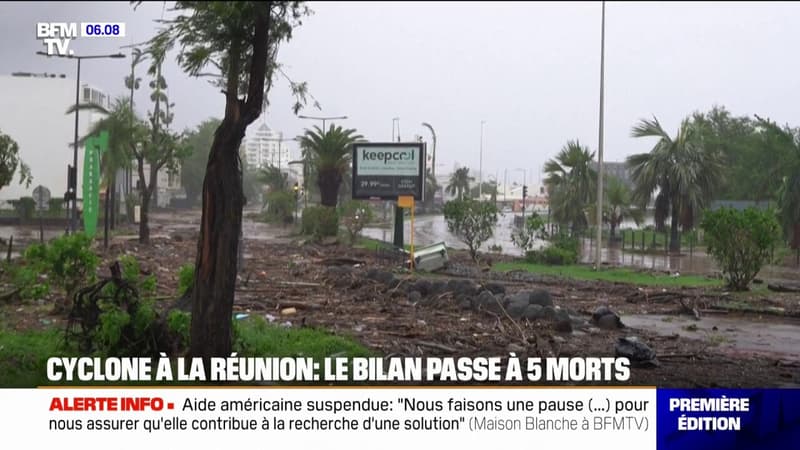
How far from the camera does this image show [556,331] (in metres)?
10.4

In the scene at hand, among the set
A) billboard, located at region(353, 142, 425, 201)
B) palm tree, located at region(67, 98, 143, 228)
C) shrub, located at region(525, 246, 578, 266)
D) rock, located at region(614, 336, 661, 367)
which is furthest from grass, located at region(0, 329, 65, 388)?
shrub, located at region(525, 246, 578, 266)

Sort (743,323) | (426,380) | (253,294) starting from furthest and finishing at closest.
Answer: (253,294), (743,323), (426,380)

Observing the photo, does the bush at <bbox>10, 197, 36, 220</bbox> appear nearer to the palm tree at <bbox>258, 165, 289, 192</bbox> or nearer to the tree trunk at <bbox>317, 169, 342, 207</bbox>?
the palm tree at <bbox>258, 165, 289, 192</bbox>

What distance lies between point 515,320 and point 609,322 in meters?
1.42

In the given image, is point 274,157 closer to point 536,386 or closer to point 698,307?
point 698,307

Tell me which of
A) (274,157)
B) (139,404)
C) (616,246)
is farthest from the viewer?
(616,246)

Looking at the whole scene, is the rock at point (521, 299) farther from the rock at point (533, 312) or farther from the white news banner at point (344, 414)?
the white news banner at point (344, 414)

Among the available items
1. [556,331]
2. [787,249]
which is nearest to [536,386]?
[556,331]

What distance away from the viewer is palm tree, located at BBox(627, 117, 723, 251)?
2275 cm

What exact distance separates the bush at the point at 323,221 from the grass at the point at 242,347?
21705 millimetres

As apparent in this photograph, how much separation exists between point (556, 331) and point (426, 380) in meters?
4.01

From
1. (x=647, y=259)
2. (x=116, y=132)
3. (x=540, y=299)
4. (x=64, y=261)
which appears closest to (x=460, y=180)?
(x=647, y=259)

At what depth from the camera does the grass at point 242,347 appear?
24.8 ft

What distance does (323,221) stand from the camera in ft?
103
